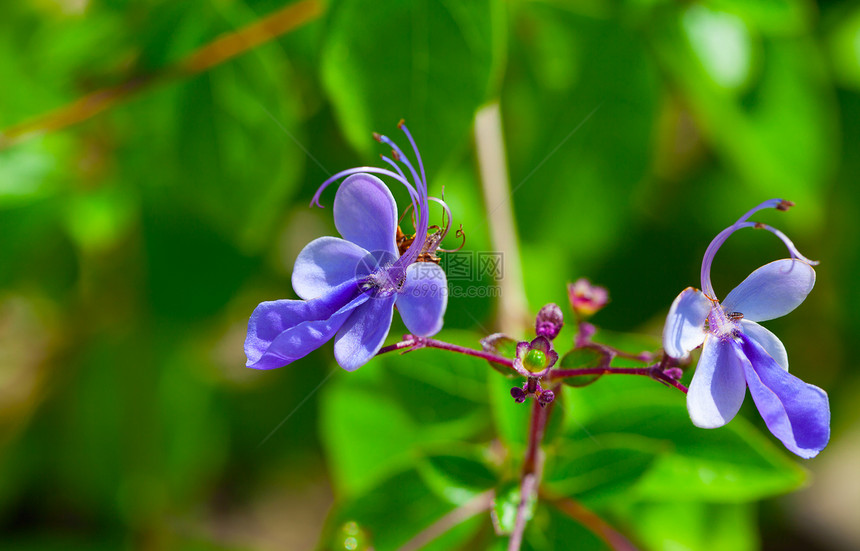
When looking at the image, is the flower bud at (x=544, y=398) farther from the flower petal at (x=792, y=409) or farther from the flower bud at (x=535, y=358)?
the flower petal at (x=792, y=409)

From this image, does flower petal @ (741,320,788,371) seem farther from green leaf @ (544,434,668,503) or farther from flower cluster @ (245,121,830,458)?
green leaf @ (544,434,668,503)

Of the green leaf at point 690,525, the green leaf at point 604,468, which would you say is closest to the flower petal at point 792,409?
the green leaf at point 604,468

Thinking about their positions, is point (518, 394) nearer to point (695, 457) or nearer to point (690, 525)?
point (695, 457)

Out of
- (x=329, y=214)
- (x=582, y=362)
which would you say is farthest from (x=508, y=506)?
(x=329, y=214)

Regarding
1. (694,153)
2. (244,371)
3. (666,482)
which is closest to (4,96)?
(244,371)

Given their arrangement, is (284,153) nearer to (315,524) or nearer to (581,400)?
(581,400)
